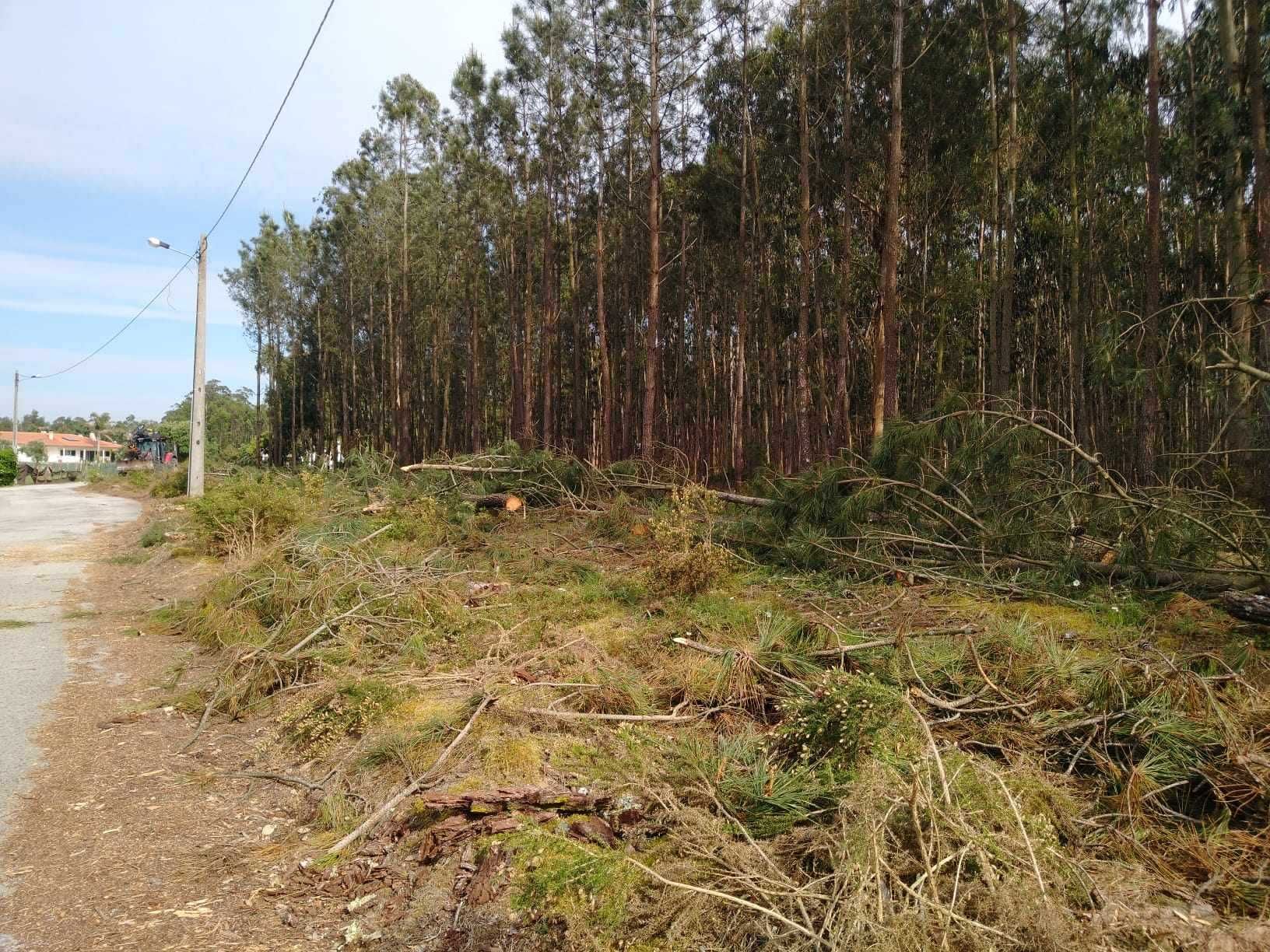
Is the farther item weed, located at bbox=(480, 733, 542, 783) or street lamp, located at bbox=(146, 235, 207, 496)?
street lamp, located at bbox=(146, 235, 207, 496)

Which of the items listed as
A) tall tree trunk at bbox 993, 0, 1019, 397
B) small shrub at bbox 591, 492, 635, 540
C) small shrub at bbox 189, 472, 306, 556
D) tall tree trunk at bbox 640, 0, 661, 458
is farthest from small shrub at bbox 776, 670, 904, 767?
tall tree trunk at bbox 993, 0, 1019, 397

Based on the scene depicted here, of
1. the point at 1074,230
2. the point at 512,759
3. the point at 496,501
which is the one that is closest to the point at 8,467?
the point at 496,501

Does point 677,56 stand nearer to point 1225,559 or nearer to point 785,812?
point 1225,559

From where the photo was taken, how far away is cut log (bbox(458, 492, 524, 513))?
37.8ft

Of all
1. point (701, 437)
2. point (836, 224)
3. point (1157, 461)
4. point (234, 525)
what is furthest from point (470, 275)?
point (1157, 461)

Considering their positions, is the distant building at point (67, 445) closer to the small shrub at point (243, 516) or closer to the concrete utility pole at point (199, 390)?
the concrete utility pole at point (199, 390)

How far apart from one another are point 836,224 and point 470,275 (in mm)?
17378

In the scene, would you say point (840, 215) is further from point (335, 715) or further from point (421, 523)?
point (335, 715)

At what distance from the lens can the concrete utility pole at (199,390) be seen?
17.5 m

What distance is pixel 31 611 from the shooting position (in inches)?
331

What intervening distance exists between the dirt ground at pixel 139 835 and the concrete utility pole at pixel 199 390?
1306 centimetres

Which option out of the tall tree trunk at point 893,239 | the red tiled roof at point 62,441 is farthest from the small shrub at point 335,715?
the red tiled roof at point 62,441

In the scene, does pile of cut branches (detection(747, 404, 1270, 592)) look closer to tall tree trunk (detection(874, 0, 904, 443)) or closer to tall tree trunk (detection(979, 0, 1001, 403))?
tall tree trunk (detection(874, 0, 904, 443))

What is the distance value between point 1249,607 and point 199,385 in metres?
19.1
